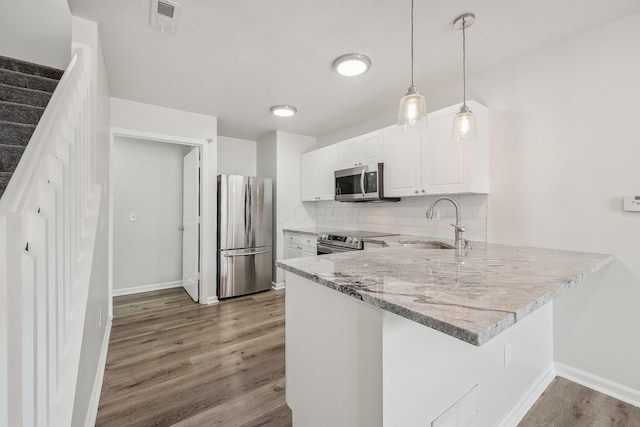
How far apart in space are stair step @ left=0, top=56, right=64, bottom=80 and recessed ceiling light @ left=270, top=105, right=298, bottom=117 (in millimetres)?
1891

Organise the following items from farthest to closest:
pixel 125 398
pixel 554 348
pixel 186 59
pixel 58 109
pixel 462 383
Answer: pixel 186 59 < pixel 554 348 < pixel 125 398 < pixel 462 383 < pixel 58 109

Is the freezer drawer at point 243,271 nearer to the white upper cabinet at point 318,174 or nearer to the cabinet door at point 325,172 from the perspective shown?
the white upper cabinet at point 318,174

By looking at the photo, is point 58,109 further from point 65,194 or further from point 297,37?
point 297,37

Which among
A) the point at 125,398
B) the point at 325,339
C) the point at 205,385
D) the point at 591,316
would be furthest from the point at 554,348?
the point at 125,398

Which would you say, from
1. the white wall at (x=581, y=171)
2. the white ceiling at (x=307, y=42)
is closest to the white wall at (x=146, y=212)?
the white ceiling at (x=307, y=42)

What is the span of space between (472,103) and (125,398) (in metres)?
3.34

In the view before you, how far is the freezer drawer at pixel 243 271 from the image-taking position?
12.0ft

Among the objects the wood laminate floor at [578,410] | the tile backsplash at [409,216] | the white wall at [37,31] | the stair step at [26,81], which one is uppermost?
the white wall at [37,31]

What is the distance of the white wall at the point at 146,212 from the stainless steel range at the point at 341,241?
2.42 meters

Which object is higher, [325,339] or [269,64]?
[269,64]

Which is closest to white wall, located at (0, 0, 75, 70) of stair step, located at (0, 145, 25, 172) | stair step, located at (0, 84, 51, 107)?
stair step, located at (0, 84, 51, 107)

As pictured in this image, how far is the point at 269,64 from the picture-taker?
2332 mm

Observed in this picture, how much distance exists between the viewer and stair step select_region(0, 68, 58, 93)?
189cm

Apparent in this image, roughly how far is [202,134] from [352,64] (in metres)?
2.16
